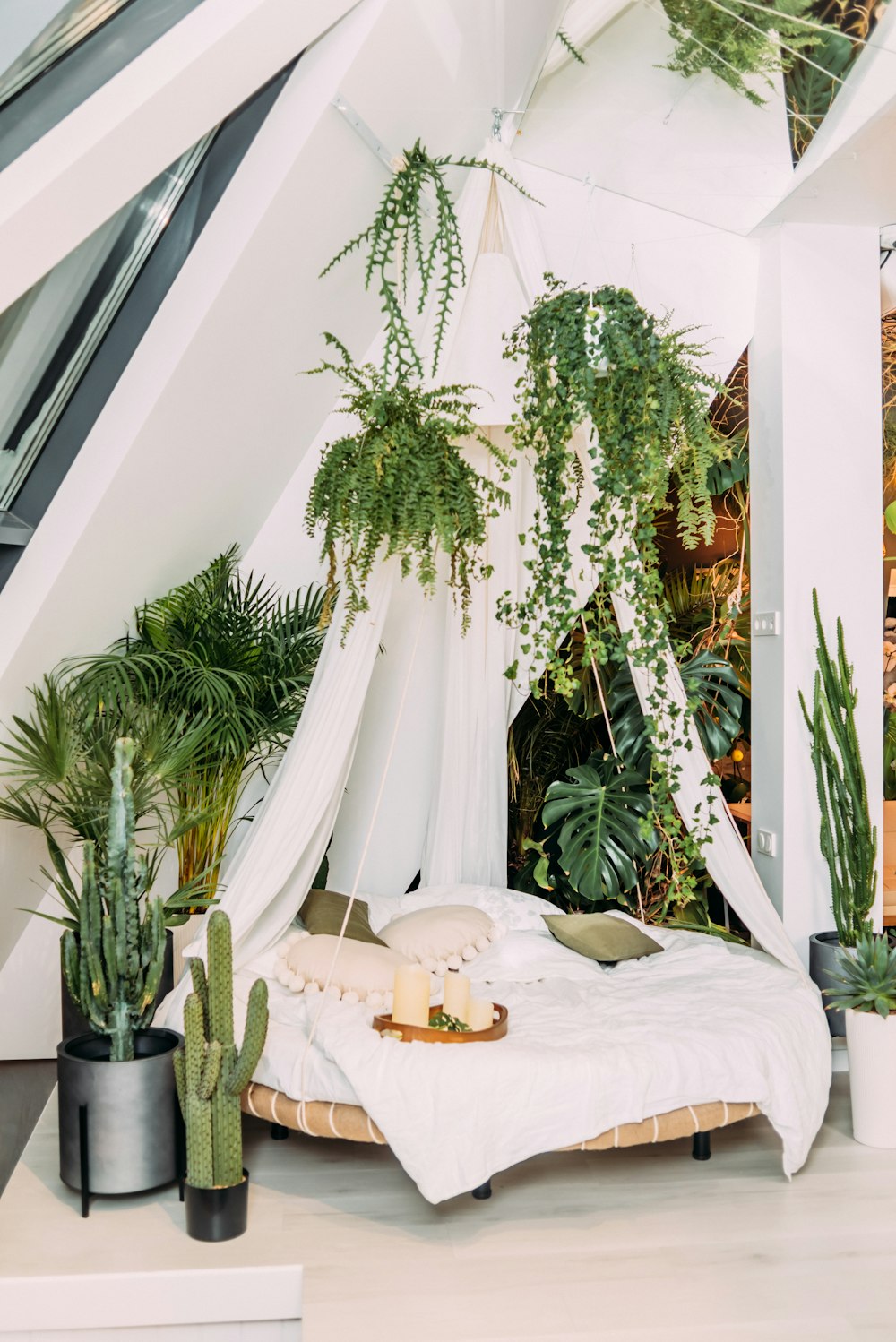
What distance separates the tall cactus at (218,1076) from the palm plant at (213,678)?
47.9 inches

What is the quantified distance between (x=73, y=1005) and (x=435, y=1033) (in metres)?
1.48

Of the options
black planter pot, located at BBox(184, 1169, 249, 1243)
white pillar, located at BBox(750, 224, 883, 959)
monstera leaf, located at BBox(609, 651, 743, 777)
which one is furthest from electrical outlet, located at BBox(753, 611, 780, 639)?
black planter pot, located at BBox(184, 1169, 249, 1243)

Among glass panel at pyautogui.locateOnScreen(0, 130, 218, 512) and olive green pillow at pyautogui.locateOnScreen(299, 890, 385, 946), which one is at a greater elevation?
glass panel at pyautogui.locateOnScreen(0, 130, 218, 512)

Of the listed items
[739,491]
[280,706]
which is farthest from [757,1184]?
[739,491]

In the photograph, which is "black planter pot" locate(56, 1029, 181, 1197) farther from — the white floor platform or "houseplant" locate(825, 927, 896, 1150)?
"houseplant" locate(825, 927, 896, 1150)

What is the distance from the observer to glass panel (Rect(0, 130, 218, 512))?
3.31 meters

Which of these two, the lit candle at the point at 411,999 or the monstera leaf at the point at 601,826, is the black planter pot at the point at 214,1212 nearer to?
the lit candle at the point at 411,999

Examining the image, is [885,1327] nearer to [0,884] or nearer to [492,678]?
[492,678]

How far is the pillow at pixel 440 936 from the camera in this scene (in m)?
3.95

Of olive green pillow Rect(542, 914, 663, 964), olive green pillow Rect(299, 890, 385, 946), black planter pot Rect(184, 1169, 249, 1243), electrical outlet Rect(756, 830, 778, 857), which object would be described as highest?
electrical outlet Rect(756, 830, 778, 857)

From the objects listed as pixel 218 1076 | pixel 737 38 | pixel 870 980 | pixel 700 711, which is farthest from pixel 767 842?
pixel 737 38

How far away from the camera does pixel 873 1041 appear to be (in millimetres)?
3500

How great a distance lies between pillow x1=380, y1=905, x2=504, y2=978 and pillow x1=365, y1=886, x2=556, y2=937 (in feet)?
0.42

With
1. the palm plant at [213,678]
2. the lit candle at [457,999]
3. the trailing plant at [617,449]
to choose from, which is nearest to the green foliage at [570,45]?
the trailing plant at [617,449]
